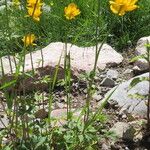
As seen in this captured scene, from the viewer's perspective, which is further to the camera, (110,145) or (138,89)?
(138,89)

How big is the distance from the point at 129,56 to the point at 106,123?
52.5 inches

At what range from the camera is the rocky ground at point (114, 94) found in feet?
10.1

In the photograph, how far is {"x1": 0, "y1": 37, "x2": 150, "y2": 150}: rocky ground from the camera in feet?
10.1

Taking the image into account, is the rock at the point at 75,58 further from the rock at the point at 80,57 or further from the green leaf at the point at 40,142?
the green leaf at the point at 40,142

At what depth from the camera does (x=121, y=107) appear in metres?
3.51

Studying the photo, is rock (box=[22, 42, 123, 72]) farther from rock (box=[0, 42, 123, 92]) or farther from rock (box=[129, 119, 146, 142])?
rock (box=[129, 119, 146, 142])

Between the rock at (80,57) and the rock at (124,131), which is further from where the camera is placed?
the rock at (80,57)

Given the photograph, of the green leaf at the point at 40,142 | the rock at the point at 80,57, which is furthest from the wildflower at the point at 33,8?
the rock at the point at 80,57

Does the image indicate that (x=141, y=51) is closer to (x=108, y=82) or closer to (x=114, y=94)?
(x=108, y=82)

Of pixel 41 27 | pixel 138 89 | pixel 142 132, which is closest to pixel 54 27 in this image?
pixel 41 27

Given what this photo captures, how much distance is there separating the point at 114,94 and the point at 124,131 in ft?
1.91

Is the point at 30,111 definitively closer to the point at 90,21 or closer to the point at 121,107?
the point at 121,107

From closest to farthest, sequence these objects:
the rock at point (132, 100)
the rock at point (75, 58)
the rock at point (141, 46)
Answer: the rock at point (132, 100)
the rock at point (75, 58)
the rock at point (141, 46)

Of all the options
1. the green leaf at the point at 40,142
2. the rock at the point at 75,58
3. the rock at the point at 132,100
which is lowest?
the rock at the point at 132,100
